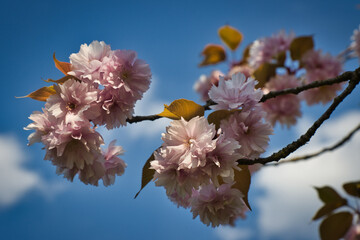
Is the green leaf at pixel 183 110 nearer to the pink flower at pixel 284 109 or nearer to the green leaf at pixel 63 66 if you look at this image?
→ the green leaf at pixel 63 66

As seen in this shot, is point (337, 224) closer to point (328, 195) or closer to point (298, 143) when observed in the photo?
point (328, 195)

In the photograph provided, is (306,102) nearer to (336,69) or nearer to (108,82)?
(336,69)

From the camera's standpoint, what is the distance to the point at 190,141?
2.70 feet

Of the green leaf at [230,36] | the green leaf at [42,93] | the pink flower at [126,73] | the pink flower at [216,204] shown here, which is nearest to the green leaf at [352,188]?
the pink flower at [216,204]

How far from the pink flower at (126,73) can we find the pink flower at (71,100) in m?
0.05

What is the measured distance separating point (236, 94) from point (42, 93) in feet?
1.84

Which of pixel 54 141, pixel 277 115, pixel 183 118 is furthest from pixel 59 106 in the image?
pixel 277 115

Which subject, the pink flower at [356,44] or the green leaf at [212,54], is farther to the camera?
the green leaf at [212,54]

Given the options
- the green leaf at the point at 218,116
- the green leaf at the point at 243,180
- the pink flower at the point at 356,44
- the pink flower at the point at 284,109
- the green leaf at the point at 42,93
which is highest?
the pink flower at the point at 356,44

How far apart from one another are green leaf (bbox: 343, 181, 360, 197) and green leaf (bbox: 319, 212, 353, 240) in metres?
0.09

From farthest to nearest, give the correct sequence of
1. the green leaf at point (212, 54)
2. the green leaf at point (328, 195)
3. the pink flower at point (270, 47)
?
1. the green leaf at point (212, 54)
2. the pink flower at point (270, 47)
3. the green leaf at point (328, 195)

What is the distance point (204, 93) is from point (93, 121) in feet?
6.62

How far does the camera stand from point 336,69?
219 cm

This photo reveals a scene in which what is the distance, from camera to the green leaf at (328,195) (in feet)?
4.37
